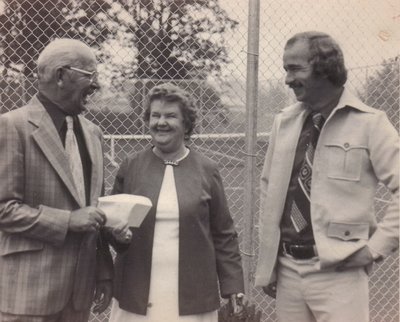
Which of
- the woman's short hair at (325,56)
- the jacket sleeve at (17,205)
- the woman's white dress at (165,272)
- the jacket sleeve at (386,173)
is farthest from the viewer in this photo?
the woman's white dress at (165,272)

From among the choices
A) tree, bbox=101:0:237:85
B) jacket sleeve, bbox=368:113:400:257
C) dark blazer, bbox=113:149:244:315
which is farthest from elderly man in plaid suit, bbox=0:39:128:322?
tree, bbox=101:0:237:85

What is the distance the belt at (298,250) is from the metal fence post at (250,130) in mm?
845

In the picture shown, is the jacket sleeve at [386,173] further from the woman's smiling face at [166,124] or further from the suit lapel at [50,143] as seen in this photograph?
the suit lapel at [50,143]

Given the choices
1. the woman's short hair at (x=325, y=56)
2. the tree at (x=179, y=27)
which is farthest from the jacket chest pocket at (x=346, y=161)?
the tree at (x=179, y=27)

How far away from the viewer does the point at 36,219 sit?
2.31 metres

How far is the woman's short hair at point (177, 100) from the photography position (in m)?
2.79

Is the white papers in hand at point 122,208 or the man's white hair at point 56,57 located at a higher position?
the man's white hair at point 56,57

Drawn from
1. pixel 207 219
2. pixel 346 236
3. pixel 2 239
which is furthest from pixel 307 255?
pixel 2 239

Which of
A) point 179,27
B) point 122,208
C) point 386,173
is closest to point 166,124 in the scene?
point 122,208

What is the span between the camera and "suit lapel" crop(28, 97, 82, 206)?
7.79ft

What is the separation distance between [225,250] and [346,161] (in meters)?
0.78

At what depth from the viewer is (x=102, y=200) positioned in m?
2.46

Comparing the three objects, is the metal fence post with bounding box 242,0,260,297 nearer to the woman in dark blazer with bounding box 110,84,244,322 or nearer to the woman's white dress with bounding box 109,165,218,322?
the woman in dark blazer with bounding box 110,84,244,322

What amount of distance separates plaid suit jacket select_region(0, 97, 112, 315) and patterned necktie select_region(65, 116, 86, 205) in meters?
0.06
